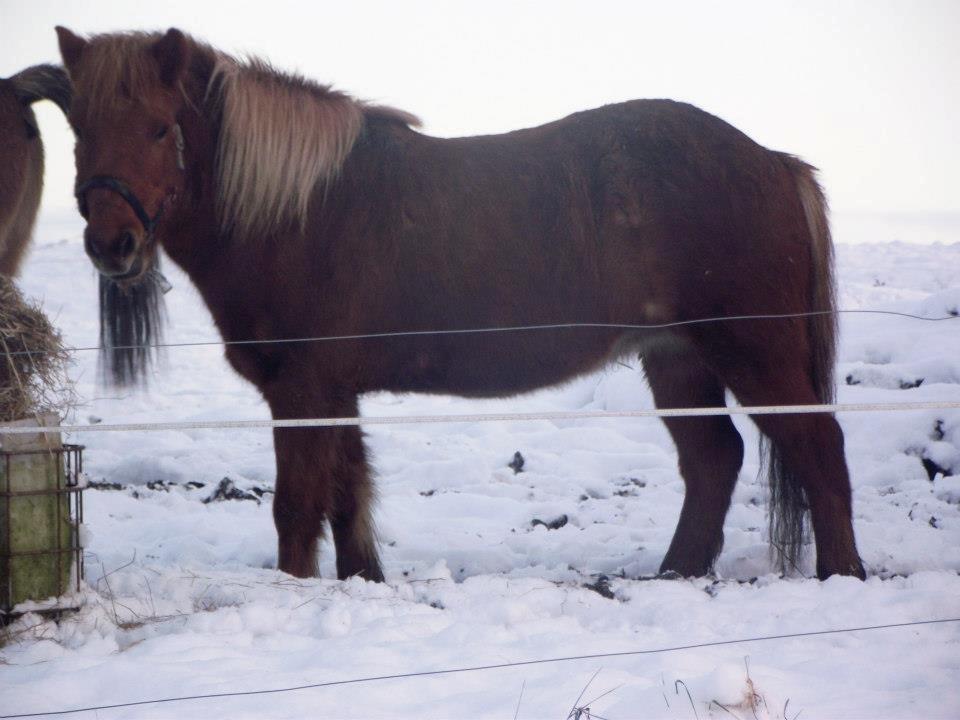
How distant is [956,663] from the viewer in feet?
8.20

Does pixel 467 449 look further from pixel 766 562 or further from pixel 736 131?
pixel 736 131

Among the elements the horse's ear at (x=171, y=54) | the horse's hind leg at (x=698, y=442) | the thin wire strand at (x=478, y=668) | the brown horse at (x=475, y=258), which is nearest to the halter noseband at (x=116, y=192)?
the brown horse at (x=475, y=258)

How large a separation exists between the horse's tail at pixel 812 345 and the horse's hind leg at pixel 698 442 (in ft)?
1.00

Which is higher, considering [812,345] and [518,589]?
[812,345]

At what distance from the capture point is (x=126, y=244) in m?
3.22

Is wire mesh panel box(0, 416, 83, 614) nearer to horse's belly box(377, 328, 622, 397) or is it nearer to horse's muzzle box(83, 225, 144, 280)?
horse's muzzle box(83, 225, 144, 280)

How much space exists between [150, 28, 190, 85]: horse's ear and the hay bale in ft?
3.12

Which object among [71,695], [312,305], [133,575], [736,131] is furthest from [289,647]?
[736,131]

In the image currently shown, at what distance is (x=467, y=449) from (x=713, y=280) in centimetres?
278

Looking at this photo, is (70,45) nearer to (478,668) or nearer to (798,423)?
(478,668)

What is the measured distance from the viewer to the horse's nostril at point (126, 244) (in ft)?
10.5

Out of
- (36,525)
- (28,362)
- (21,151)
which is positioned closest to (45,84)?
(21,151)

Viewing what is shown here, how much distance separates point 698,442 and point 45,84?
11.3 ft

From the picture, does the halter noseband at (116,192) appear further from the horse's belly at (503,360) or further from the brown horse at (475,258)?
the horse's belly at (503,360)
